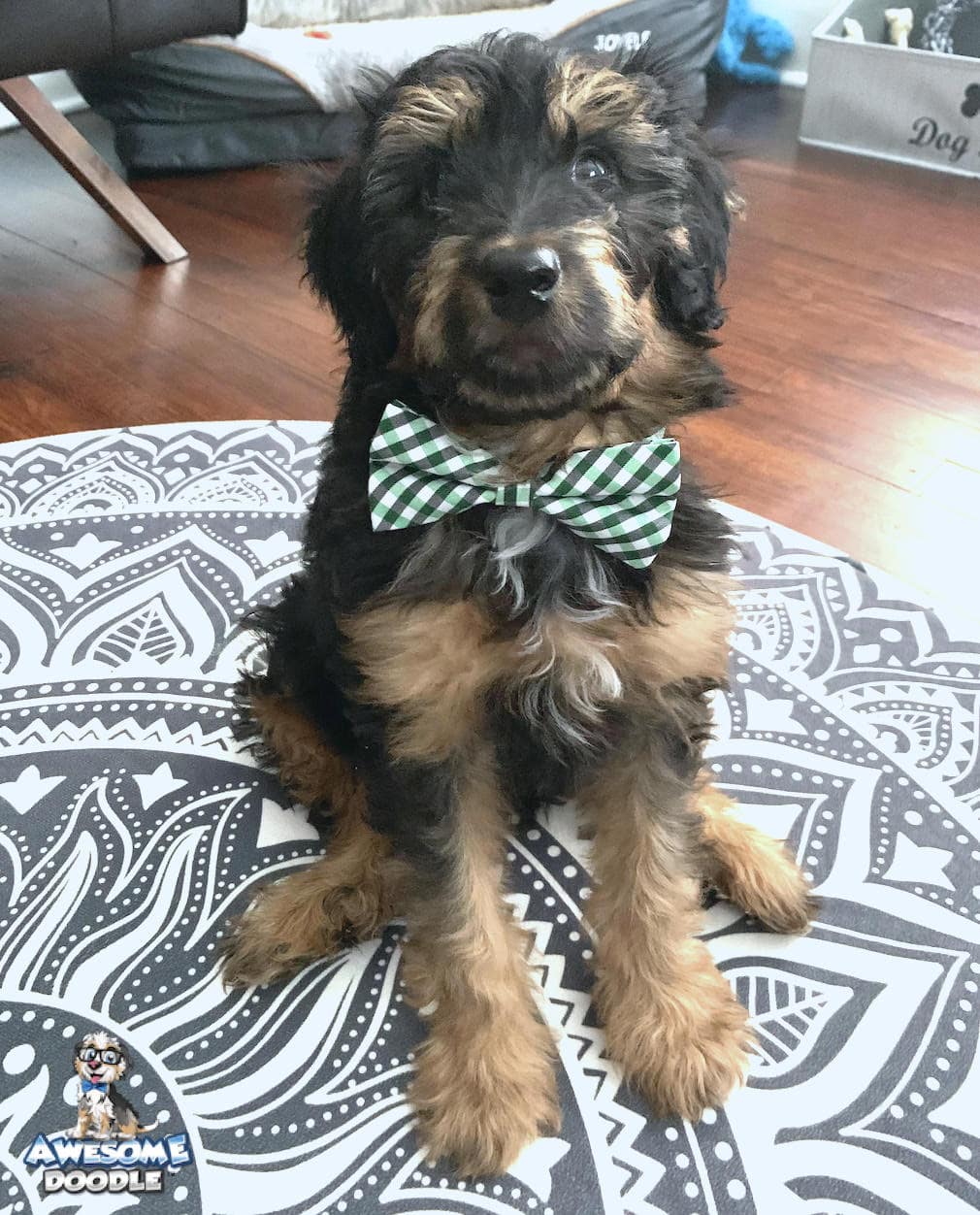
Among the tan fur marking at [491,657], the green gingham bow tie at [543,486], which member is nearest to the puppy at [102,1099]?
the tan fur marking at [491,657]

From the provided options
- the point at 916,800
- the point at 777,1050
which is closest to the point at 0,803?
the point at 777,1050

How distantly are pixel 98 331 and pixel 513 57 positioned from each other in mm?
2527

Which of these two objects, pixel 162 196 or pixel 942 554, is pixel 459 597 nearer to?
pixel 942 554

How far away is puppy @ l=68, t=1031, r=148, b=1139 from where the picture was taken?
148 cm

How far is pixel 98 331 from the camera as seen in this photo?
3445 millimetres

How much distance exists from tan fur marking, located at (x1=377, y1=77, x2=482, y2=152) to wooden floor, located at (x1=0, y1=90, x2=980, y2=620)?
1080 millimetres

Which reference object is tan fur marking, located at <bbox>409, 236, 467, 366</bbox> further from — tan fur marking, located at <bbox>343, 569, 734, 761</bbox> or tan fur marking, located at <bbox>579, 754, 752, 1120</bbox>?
tan fur marking, located at <bbox>579, 754, 752, 1120</bbox>

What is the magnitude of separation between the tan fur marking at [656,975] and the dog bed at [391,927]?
6 cm

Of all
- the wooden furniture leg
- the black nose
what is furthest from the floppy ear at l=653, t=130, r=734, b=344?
the wooden furniture leg

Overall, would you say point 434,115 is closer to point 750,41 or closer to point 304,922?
point 304,922

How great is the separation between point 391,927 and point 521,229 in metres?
1.11

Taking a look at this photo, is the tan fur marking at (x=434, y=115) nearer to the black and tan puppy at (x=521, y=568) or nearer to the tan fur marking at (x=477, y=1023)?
the black and tan puppy at (x=521, y=568)

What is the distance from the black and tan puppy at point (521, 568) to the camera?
4.14 feet

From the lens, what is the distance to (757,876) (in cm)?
170
